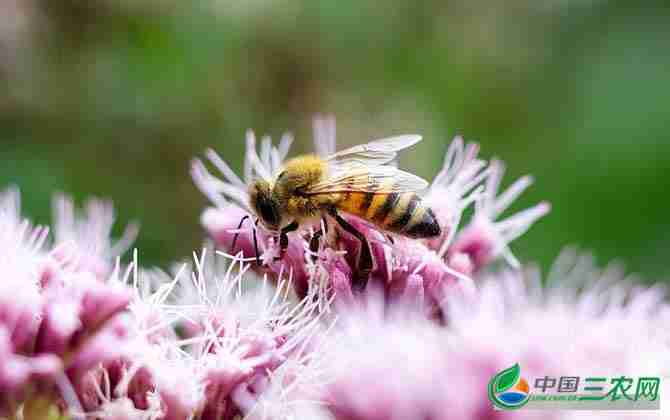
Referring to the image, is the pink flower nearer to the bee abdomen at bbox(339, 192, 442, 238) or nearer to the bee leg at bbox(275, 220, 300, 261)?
the bee abdomen at bbox(339, 192, 442, 238)

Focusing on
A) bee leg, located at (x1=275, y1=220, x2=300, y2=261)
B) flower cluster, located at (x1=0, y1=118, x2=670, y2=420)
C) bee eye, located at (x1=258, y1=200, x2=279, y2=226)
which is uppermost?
bee eye, located at (x1=258, y1=200, x2=279, y2=226)

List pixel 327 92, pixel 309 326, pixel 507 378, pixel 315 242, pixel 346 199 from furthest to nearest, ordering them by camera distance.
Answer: pixel 327 92 < pixel 315 242 < pixel 346 199 < pixel 309 326 < pixel 507 378

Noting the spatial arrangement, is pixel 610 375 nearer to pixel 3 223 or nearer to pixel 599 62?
pixel 3 223

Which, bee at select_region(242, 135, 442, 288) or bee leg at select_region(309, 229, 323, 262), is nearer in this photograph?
bee at select_region(242, 135, 442, 288)

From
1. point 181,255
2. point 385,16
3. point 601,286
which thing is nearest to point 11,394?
point 601,286

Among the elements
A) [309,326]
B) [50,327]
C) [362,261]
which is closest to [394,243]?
[362,261]

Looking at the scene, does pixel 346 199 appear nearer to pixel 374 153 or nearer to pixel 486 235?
pixel 374 153

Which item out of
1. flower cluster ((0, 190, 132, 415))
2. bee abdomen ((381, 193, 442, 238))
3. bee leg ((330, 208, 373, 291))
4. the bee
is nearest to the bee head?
the bee
